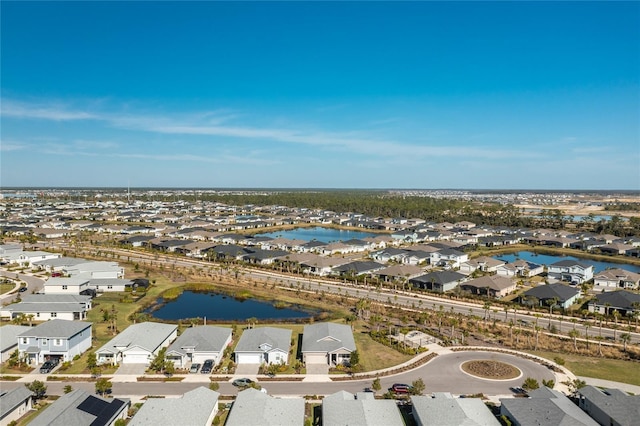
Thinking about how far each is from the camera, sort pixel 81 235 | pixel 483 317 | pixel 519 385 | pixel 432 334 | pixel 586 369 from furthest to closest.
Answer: pixel 81 235 → pixel 483 317 → pixel 432 334 → pixel 586 369 → pixel 519 385

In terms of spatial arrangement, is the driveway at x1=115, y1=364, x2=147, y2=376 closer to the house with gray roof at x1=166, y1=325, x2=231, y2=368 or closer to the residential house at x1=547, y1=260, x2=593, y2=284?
the house with gray roof at x1=166, y1=325, x2=231, y2=368

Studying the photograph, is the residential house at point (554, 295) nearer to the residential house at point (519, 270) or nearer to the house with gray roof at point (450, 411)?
the residential house at point (519, 270)

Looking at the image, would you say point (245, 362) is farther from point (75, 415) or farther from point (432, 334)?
point (432, 334)

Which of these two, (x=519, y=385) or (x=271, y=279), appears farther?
(x=271, y=279)

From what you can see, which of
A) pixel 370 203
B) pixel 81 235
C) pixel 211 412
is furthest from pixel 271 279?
pixel 370 203

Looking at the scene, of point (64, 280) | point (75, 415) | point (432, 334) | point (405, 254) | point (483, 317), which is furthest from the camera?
point (405, 254)

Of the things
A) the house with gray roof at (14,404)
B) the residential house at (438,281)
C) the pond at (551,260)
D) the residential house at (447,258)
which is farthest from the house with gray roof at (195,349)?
the pond at (551,260)

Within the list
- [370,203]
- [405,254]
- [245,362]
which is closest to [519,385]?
[245,362]
